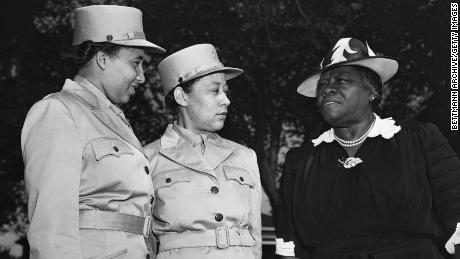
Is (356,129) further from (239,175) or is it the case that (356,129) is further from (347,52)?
(239,175)

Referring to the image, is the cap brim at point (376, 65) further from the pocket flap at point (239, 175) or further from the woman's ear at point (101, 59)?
the woman's ear at point (101, 59)

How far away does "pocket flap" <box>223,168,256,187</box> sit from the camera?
14.6ft

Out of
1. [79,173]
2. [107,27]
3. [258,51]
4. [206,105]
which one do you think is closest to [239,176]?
[206,105]

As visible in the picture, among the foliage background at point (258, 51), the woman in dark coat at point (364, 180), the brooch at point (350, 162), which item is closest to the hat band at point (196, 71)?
the woman in dark coat at point (364, 180)

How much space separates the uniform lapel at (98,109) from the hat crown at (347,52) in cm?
148

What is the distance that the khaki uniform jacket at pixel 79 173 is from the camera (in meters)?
3.10

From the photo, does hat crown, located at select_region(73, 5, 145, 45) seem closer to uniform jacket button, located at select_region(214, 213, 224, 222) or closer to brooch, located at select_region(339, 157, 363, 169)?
uniform jacket button, located at select_region(214, 213, 224, 222)

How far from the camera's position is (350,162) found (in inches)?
174

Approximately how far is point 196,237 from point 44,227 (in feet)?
4.14

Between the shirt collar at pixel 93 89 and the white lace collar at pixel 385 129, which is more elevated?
the shirt collar at pixel 93 89

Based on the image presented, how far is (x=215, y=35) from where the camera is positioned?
563 inches

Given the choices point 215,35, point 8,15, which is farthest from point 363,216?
point 8,15

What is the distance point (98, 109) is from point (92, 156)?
325 mm

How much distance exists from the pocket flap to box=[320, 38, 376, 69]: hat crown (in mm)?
835
